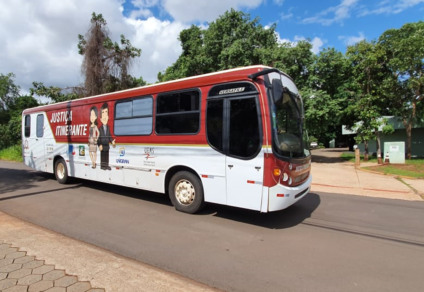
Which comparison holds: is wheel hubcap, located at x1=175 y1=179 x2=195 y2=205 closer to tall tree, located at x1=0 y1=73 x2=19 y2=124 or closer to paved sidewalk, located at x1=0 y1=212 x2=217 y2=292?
paved sidewalk, located at x1=0 y1=212 x2=217 y2=292

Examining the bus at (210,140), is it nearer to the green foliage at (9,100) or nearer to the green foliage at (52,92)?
the green foliage at (52,92)

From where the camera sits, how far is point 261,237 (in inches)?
178

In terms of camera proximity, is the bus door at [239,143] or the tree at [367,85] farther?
the tree at [367,85]

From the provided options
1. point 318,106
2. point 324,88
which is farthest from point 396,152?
point 324,88

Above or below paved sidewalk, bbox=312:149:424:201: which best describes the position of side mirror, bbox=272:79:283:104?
above

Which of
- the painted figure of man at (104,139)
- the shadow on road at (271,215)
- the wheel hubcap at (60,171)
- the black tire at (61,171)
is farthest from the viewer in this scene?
the wheel hubcap at (60,171)

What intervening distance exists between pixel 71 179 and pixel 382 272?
9.52 metres

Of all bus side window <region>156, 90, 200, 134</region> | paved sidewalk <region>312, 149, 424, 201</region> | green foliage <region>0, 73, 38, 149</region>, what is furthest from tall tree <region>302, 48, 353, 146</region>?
green foliage <region>0, 73, 38, 149</region>

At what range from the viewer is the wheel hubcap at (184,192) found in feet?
18.5

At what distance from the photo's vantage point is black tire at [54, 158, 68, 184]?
29.8ft

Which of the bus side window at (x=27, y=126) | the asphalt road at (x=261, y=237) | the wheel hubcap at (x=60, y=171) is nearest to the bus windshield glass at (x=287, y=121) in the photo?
the asphalt road at (x=261, y=237)

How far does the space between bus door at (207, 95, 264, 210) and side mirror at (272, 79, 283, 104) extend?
346 mm

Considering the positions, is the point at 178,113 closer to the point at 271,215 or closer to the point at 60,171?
the point at 271,215

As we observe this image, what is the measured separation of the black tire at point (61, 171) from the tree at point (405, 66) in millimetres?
18365
